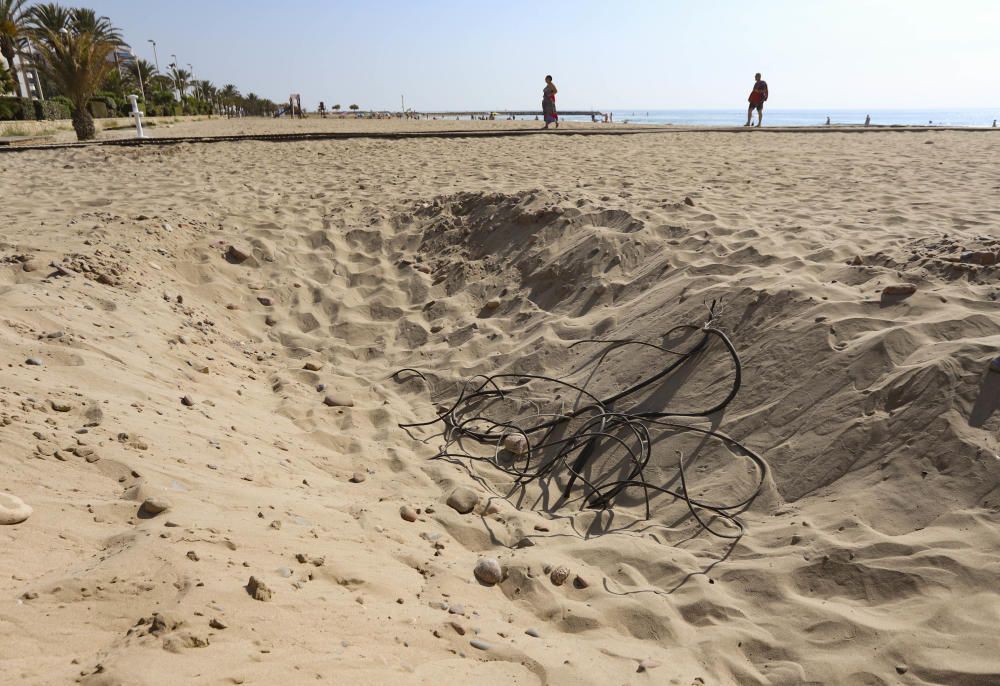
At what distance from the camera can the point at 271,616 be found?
1788mm

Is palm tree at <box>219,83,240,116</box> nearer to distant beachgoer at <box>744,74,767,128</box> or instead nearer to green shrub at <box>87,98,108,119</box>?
green shrub at <box>87,98,108,119</box>

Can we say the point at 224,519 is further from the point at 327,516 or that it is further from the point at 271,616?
the point at 271,616

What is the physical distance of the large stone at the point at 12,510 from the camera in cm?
192

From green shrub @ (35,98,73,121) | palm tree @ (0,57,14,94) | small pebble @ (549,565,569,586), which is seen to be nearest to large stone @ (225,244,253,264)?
small pebble @ (549,565,569,586)

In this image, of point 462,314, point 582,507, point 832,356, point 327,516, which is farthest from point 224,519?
point 462,314

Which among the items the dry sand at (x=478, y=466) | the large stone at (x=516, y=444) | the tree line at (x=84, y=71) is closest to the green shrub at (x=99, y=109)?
the tree line at (x=84, y=71)

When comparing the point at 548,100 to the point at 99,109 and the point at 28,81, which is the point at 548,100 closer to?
the point at 99,109

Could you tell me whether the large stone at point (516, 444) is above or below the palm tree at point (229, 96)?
below

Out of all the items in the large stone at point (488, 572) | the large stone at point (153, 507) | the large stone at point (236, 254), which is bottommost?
the large stone at point (488, 572)

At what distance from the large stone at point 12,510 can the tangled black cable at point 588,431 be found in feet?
6.54

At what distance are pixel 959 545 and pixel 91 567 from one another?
266 centimetres

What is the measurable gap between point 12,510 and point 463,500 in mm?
1700

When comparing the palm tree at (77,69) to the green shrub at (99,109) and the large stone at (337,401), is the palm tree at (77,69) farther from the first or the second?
the large stone at (337,401)

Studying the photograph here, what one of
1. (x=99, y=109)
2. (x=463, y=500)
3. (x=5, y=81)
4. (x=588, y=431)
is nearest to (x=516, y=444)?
(x=588, y=431)
